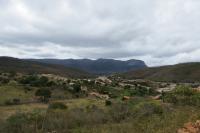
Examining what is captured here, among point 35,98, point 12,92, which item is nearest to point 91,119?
point 35,98

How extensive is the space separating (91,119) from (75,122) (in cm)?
106

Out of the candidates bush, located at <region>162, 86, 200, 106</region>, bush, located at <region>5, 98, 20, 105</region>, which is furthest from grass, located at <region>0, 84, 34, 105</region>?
bush, located at <region>162, 86, 200, 106</region>

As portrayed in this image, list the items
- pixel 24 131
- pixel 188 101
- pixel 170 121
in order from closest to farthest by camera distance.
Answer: pixel 170 121, pixel 24 131, pixel 188 101

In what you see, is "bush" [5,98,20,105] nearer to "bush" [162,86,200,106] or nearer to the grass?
the grass

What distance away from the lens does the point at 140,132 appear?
12875mm

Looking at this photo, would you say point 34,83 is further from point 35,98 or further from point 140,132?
point 140,132

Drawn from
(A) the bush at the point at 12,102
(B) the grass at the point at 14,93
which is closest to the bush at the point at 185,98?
(A) the bush at the point at 12,102

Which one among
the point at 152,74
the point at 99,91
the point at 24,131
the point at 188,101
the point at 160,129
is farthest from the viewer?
the point at 152,74

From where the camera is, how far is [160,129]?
12789 millimetres

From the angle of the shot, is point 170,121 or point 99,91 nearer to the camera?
point 170,121

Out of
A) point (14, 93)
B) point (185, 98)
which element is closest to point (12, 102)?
point (14, 93)

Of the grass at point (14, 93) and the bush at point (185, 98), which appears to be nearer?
the bush at point (185, 98)

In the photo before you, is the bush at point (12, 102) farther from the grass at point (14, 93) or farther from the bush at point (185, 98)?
the bush at point (185, 98)

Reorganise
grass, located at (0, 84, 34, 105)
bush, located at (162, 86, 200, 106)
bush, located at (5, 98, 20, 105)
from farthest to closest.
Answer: grass, located at (0, 84, 34, 105), bush, located at (5, 98, 20, 105), bush, located at (162, 86, 200, 106)
